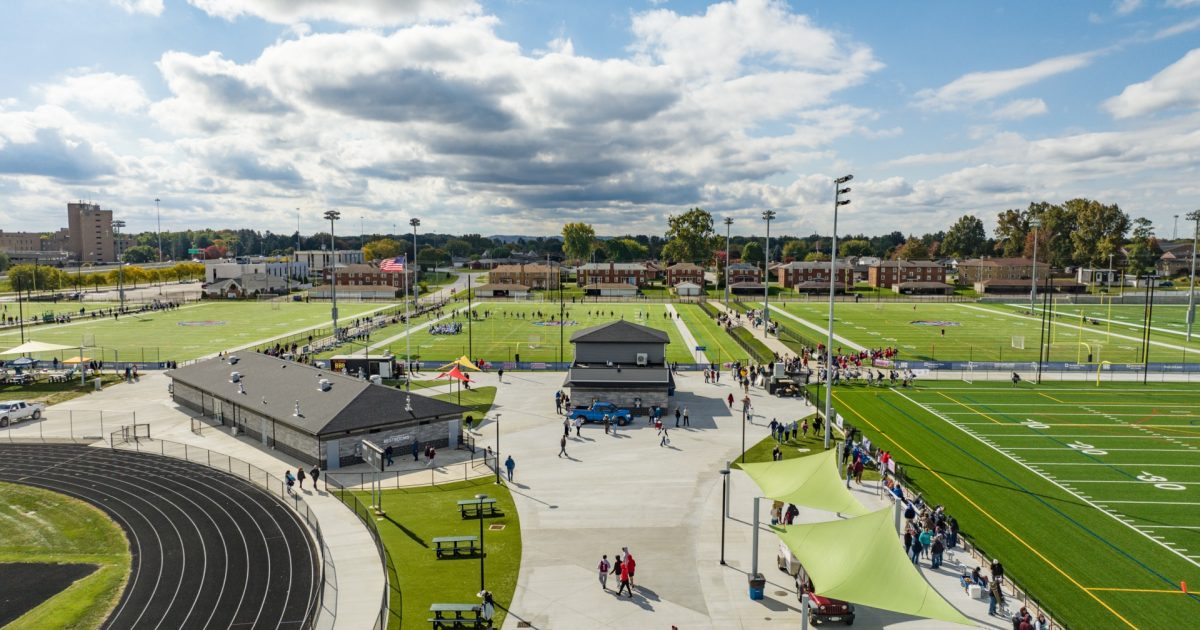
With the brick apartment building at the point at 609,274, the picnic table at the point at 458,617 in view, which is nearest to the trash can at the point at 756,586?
the picnic table at the point at 458,617

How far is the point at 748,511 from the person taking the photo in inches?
1003

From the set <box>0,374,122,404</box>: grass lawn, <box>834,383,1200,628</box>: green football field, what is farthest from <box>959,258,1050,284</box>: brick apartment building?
<box>0,374,122,404</box>: grass lawn

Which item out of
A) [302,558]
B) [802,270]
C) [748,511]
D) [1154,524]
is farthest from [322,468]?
[802,270]

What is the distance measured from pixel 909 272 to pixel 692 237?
158 feet

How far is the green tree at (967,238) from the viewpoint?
18488 centimetres

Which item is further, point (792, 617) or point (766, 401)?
point (766, 401)

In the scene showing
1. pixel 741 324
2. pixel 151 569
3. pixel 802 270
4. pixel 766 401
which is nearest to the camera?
pixel 151 569

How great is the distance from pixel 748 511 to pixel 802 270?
12003 centimetres

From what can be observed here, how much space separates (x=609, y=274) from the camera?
139 m

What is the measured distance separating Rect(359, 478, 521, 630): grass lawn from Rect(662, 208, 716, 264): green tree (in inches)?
5299

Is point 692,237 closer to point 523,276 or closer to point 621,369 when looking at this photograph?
point 523,276

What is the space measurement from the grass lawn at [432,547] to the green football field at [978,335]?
47815mm

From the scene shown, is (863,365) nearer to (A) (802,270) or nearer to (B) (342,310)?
(B) (342,310)

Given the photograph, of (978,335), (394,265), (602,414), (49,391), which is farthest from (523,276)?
(602,414)
